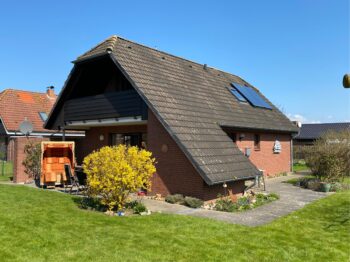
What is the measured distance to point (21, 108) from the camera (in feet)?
100

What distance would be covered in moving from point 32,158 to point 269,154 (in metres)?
13.0

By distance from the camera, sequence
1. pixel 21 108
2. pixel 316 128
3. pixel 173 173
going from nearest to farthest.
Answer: pixel 173 173
pixel 21 108
pixel 316 128

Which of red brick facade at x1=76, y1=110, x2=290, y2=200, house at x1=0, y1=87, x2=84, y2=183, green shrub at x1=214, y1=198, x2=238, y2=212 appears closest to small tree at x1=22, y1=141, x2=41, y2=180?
red brick facade at x1=76, y1=110, x2=290, y2=200

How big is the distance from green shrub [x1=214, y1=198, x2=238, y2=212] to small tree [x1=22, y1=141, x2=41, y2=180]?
9672 millimetres

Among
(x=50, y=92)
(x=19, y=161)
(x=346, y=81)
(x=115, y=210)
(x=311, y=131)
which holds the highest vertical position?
(x=50, y=92)

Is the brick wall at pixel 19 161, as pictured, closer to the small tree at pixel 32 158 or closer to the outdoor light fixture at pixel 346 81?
the small tree at pixel 32 158

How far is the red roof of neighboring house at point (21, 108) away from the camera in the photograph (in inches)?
1133

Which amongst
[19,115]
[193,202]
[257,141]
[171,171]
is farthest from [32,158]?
[19,115]

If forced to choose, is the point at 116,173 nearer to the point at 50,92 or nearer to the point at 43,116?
the point at 43,116

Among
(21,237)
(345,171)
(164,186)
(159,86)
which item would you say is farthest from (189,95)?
(21,237)

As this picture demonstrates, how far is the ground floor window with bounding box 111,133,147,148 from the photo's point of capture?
615 inches

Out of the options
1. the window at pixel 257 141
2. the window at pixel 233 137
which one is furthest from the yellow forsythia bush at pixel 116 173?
the window at pixel 257 141

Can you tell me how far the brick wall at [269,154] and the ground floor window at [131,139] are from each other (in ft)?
15.4

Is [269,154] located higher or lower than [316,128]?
lower
